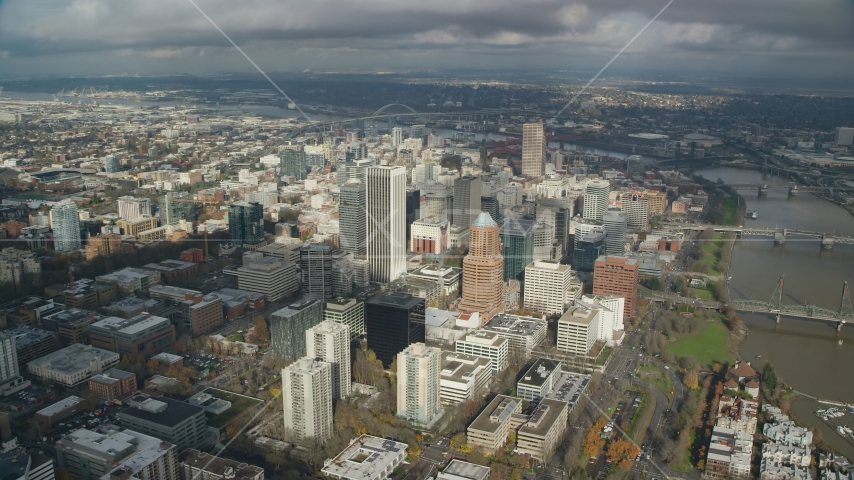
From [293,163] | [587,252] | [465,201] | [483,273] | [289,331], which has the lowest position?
[289,331]

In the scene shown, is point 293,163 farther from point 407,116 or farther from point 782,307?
point 782,307

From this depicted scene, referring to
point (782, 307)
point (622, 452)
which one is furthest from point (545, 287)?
point (622, 452)

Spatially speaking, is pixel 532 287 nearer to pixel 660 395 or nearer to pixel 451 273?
pixel 451 273

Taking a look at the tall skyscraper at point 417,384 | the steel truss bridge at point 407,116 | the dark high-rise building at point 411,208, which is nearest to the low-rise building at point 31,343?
the tall skyscraper at point 417,384

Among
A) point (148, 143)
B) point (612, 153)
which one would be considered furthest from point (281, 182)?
point (612, 153)

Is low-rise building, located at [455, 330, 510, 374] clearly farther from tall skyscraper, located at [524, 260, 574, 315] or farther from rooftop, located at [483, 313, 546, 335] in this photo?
tall skyscraper, located at [524, 260, 574, 315]
